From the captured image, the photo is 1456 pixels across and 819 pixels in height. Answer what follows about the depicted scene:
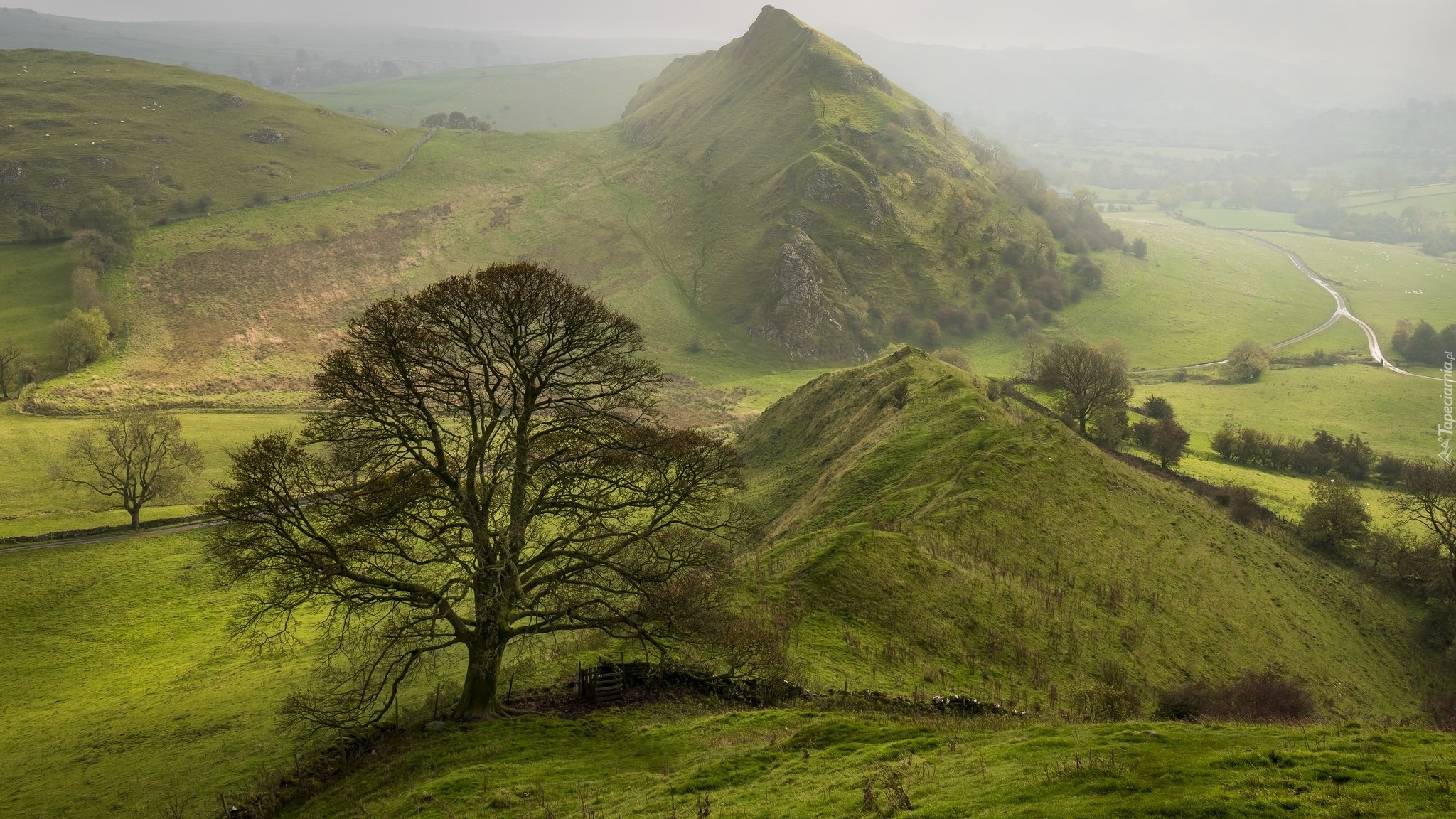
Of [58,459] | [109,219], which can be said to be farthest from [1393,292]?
[109,219]

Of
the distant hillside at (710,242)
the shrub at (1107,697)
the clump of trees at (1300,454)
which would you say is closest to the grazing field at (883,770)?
the shrub at (1107,697)

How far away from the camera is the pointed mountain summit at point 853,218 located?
135 meters

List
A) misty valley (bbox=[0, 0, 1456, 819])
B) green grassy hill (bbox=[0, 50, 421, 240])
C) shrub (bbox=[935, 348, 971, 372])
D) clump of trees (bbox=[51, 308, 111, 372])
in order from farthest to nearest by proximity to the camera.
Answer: green grassy hill (bbox=[0, 50, 421, 240])
shrub (bbox=[935, 348, 971, 372])
clump of trees (bbox=[51, 308, 111, 372])
misty valley (bbox=[0, 0, 1456, 819])

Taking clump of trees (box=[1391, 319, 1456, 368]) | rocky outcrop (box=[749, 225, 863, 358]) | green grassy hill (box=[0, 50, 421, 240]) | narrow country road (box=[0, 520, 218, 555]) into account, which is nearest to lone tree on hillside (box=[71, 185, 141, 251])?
green grassy hill (box=[0, 50, 421, 240])

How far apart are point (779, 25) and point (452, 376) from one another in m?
195

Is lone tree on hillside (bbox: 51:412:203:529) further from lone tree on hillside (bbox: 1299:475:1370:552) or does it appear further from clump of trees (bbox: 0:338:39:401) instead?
lone tree on hillside (bbox: 1299:475:1370:552)

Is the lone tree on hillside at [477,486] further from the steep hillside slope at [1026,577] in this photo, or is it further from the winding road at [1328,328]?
the winding road at [1328,328]

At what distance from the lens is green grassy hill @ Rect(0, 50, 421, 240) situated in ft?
429

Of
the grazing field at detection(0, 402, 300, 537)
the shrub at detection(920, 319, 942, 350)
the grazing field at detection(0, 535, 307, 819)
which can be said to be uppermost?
the shrub at detection(920, 319, 942, 350)

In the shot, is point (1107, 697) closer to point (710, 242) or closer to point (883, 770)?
point (883, 770)

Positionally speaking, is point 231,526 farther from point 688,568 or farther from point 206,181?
point 206,181

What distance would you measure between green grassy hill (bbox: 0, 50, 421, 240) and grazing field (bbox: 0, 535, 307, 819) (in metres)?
111

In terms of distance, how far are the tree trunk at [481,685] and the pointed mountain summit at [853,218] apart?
357ft

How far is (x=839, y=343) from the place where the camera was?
132 m
